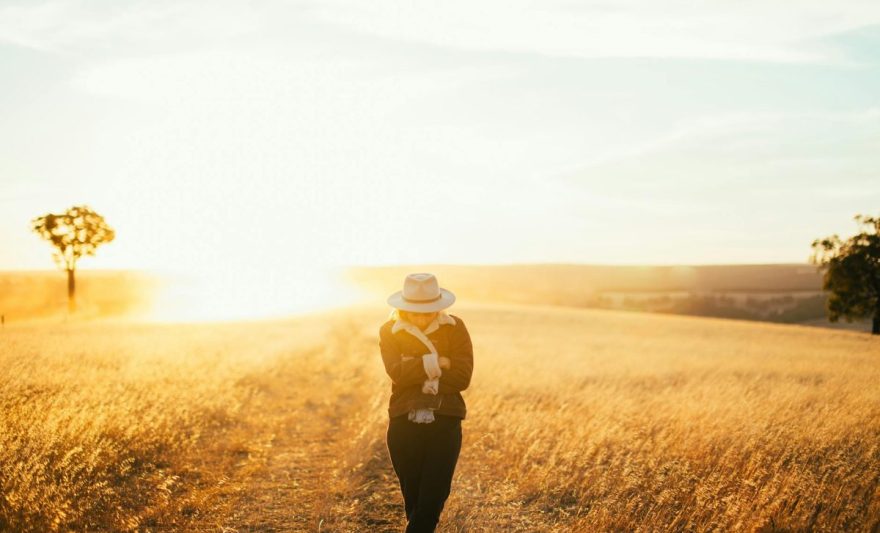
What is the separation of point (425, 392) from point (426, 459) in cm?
60

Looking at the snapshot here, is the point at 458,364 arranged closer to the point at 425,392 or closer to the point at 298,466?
the point at 425,392

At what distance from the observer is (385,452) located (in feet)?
32.5

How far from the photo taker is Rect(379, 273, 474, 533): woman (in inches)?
205

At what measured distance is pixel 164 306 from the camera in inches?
2822

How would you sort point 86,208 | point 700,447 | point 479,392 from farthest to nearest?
point 86,208, point 479,392, point 700,447

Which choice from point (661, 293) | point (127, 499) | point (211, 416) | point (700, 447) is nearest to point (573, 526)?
point (700, 447)

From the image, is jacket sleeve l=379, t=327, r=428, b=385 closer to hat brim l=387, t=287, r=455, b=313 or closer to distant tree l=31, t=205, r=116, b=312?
hat brim l=387, t=287, r=455, b=313

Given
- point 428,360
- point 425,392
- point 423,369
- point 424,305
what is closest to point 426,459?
point 425,392

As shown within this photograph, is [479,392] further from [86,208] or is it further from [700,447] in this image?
[86,208]

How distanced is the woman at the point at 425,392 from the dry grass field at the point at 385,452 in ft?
5.72

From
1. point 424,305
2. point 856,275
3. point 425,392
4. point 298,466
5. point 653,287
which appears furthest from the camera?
point 653,287

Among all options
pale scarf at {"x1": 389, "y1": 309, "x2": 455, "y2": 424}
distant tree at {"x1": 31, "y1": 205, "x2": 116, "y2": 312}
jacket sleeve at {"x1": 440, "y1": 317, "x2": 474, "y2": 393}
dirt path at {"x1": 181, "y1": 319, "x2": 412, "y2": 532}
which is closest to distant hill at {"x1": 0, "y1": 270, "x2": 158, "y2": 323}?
distant tree at {"x1": 31, "y1": 205, "x2": 116, "y2": 312}

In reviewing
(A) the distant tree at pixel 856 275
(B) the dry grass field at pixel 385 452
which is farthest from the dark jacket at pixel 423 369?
(A) the distant tree at pixel 856 275

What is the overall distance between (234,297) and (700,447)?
8338cm
